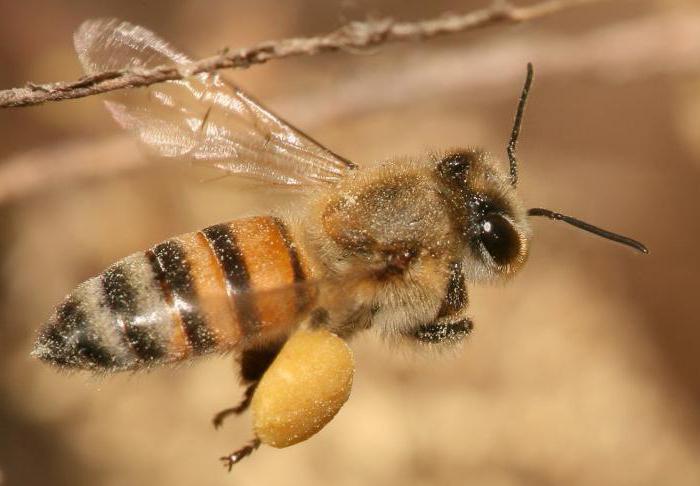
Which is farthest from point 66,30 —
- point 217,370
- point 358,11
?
point 217,370

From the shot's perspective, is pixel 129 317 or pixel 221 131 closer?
pixel 129 317

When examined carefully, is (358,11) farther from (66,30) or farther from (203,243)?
Result: (203,243)

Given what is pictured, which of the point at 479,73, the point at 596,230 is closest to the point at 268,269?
the point at 596,230

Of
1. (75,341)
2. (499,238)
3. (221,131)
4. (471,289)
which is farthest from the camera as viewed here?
(471,289)

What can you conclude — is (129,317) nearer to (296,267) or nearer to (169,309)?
(169,309)

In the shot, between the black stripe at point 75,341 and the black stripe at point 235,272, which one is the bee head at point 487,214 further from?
the black stripe at point 75,341

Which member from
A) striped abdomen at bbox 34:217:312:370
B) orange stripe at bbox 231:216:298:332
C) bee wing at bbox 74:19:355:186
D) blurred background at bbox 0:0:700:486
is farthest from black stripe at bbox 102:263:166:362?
blurred background at bbox 0:0:700:486
